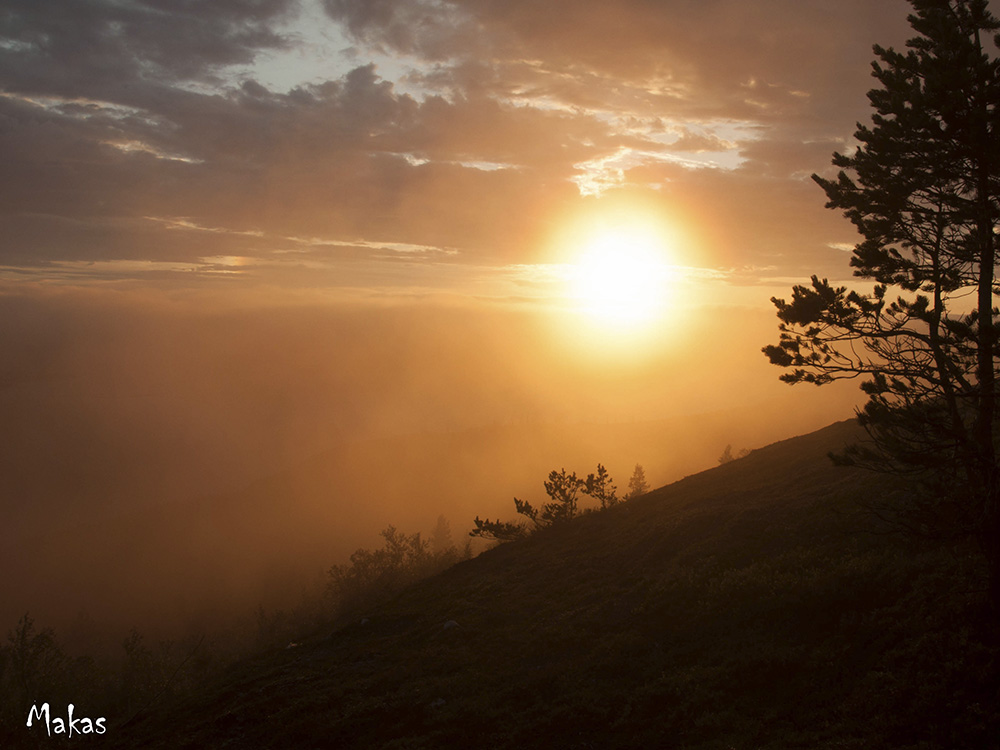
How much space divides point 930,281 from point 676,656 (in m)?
13.3

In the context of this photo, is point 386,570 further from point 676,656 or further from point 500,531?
point 676,656

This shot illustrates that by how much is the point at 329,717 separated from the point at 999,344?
2230 cm

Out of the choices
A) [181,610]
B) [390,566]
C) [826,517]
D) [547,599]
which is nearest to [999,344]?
[826,517]

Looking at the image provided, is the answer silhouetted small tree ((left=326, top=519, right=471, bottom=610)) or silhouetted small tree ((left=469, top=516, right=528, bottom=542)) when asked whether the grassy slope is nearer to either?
silhouetted small tree ((left=469, top=516, right=528, bottom=542))

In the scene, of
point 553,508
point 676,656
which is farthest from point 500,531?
point 676,656

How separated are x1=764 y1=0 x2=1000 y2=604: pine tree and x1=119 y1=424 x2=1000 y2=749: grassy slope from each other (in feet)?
10.5

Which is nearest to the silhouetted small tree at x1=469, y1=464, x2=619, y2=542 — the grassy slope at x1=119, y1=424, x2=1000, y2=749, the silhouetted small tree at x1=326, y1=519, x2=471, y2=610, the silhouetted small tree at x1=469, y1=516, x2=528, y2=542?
the silhouetted small tree at x1=469, y1=516, x2=528, y2=542

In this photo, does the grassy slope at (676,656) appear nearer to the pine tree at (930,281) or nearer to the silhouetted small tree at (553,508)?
the pine tree at (930,281)

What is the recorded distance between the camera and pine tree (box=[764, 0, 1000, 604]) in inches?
535

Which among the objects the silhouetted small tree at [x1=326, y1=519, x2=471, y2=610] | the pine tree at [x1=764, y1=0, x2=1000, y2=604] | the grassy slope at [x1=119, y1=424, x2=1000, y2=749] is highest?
the pine tree at [x1=764, y1=0, x2=1000, y2=604]

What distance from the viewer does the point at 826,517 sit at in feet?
78.3

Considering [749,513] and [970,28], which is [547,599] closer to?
[749,513]

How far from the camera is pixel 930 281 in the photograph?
593 inches

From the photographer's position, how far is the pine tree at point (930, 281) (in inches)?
535
